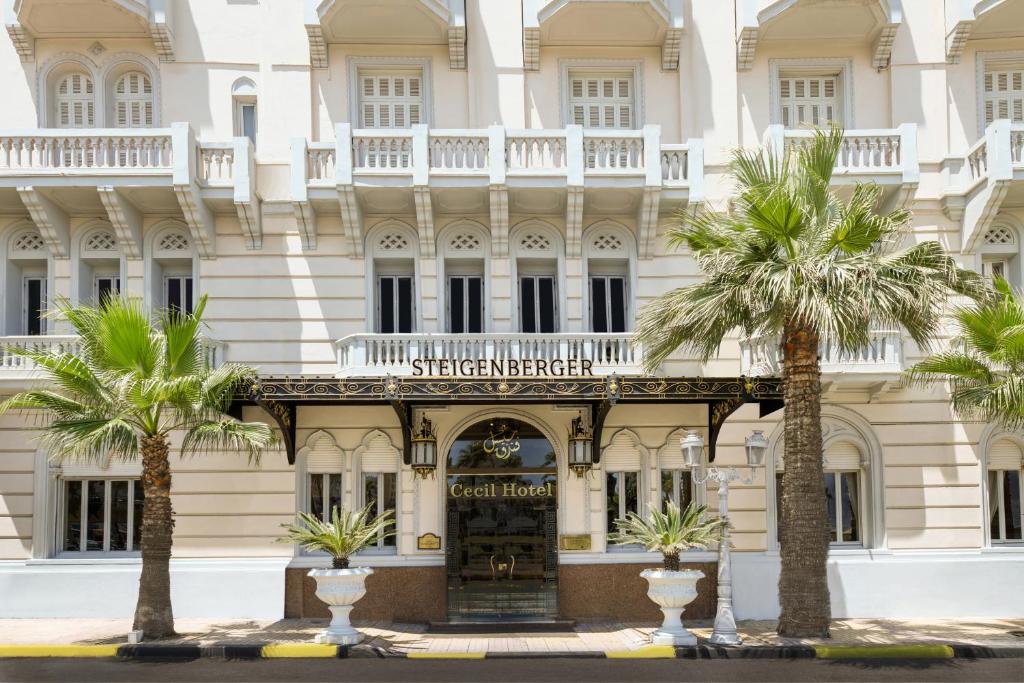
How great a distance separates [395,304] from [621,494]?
641 cm

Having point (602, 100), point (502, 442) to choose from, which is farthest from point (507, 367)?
point (602, 100)

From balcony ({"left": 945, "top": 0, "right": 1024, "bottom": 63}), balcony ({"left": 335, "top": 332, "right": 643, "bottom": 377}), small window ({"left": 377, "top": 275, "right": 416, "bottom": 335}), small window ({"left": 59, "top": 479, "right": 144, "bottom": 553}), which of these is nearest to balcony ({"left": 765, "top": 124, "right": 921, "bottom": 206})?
balcony ({"left": 945, "top": 0, "right": 1024, "bottom": 63})

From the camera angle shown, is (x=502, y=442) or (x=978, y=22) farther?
(x=978, y=22)

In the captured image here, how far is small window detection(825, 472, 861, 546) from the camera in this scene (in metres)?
20.6

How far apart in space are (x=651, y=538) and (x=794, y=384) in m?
3.60

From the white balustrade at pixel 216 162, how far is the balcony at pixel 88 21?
8.19 feet

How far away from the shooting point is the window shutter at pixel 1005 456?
67.5 ft

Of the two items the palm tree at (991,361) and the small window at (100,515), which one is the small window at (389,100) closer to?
the small window at (100,515)

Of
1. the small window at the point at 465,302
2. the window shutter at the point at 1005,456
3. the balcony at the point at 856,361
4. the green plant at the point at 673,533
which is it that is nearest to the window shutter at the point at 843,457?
the balcony at the point at 856,361

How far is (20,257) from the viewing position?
2069 cm

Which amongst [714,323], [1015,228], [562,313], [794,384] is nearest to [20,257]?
[562,313]

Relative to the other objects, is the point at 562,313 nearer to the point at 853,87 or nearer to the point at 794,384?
the point at 794,384

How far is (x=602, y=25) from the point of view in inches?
832

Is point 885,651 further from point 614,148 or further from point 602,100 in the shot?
point 602,100
